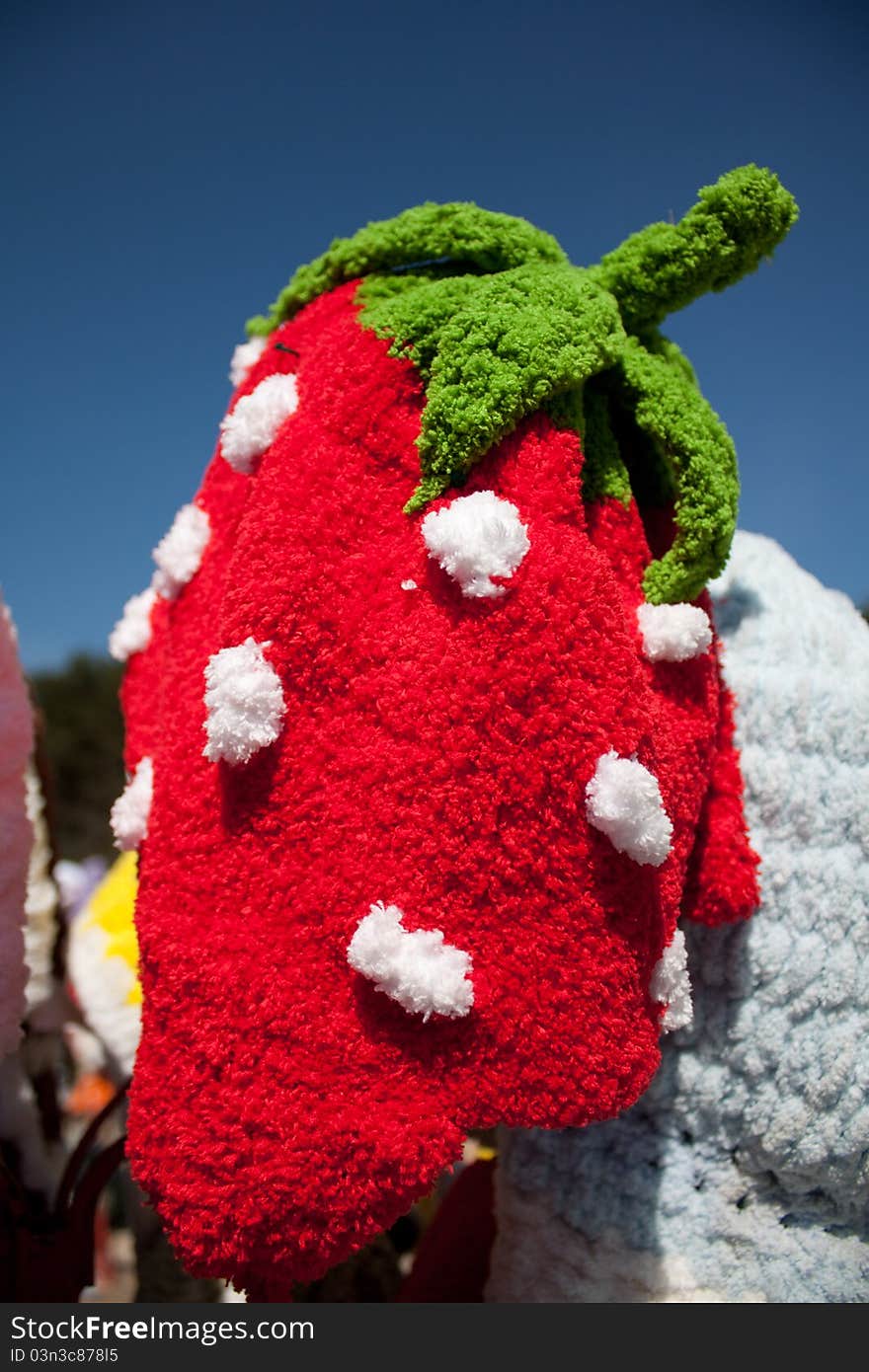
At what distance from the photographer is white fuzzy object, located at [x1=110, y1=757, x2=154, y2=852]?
0.69 meters

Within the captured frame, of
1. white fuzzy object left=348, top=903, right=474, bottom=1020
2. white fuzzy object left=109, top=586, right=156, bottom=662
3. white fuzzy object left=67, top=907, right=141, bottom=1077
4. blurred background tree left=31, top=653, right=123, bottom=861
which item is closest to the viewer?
white fuzzy object left=348, top=903, right=474, bottom=1020

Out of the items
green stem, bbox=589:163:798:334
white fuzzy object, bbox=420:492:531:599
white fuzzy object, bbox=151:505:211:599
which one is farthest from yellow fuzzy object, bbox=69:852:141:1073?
green stem, bbox=589:163:798:334

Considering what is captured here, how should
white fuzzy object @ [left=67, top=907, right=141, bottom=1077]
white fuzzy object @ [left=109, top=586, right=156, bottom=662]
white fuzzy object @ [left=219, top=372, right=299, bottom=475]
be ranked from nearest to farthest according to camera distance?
white fuzzy object @ [left=219, top=372, right=299, bottom=475] < white fuzzy object @ [left=109, top=586, right=156, bottom=662] < white fuzzy object @ [left=67, top=907, right=141, bottom=1077]

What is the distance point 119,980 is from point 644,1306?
0.62 m

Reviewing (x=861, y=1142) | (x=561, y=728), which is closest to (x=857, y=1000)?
(x=861, y=1142)

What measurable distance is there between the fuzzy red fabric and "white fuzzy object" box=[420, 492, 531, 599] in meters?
0.01

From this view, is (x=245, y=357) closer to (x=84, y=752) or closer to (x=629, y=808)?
(x=629, y=808)

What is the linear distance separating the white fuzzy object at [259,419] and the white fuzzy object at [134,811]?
8.8 inches

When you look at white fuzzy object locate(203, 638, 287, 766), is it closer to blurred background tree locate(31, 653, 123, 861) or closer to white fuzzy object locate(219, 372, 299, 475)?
white fuzzy object locate(219, 372, 299, 475)

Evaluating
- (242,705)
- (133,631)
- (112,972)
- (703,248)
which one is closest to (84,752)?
(112,972)

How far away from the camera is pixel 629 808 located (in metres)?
→ 0.53

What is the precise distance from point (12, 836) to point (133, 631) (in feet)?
0.62

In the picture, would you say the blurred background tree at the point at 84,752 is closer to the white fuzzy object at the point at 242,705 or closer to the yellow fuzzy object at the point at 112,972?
the yellow fuzzy object at the point at 112,972

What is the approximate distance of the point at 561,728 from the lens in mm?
552
